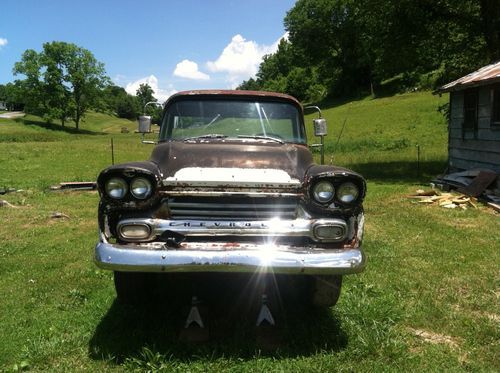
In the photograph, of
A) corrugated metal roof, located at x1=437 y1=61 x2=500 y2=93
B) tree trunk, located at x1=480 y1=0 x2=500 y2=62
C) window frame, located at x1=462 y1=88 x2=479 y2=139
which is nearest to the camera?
corrugated metal roof, located at x1=437 y1=61 x2=500 y2=93

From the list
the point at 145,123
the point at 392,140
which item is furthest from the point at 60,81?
the point at 145,123

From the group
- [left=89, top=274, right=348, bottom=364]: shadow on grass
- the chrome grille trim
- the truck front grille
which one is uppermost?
the truck front grille

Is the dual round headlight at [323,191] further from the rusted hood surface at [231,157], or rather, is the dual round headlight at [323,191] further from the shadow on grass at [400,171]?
the shadow on grass at [400,171]

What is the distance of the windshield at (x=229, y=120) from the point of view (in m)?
4.74

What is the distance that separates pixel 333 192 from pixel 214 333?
4.83 ft

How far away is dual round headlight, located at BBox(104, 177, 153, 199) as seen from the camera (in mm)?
3508

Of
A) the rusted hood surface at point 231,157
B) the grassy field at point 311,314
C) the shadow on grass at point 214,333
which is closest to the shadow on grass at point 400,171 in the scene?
the grassy field at point 311,314

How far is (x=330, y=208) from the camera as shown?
11.7ft

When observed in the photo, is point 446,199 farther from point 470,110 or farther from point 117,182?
point 117,182

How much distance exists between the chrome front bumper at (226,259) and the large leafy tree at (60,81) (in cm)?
6403

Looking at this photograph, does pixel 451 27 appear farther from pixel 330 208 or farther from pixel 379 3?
pixel 330 208

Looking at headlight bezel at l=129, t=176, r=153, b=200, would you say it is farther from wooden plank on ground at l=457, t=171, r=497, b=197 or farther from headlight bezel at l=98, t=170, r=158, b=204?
wooden plank on ground at l=457, t=171, r=497, b=197

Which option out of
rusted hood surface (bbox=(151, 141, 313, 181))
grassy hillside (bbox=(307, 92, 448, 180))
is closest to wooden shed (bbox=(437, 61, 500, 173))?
grassy hillside (bbox=(307, 92, 448, 180))

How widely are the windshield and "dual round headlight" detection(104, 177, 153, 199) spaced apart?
1.28 meters
